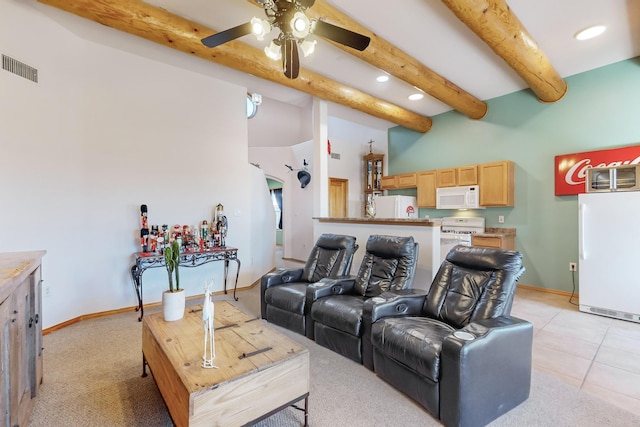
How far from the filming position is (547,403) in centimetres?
197

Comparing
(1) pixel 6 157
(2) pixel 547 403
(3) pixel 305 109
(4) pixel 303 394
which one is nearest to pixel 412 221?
(2) pixel 547 403

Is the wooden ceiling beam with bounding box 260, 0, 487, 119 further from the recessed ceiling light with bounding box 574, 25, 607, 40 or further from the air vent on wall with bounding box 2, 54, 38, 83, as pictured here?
the air vent on wall with bounding box 2, 54, 38, 83

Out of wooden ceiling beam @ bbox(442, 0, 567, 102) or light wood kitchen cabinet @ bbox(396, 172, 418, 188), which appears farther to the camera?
light wood kitchen cabinet @ bbox(396, 172, 418, 188)

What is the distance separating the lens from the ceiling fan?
2.12m

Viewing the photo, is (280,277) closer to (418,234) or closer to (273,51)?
(418,234)

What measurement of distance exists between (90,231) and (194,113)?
6.76 ft

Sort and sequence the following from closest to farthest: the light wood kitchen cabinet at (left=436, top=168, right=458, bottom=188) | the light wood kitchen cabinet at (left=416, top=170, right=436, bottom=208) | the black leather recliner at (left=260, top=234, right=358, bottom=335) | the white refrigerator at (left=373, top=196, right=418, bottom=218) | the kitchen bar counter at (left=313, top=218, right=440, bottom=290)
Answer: the black leather recliner at (left=260, top=234, right=358, bottom=335)
the kitchen bar counter at (left=313, top=218, right=440, bottom=290)
the light wood kitchen cabinet at (left=436, top=168, right=458, bottom=188)
the light wood kitchen cabinet at (left=416, top=170, right=436, bottom=208)
the white refrigerator at (left=373, top=196, right=418, bottom=218)

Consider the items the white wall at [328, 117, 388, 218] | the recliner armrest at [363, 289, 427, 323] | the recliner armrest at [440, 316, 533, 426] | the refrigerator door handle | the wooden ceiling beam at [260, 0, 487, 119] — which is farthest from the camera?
the white wall at [328, 117, 388, 218]

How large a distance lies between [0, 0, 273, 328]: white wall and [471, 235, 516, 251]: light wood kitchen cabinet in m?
4.02

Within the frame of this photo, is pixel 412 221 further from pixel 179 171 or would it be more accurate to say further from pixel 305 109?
pixel 305 109

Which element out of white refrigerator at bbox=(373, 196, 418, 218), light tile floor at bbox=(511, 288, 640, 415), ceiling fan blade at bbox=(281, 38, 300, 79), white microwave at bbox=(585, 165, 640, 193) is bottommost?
light tile floor at bbox=(511, 288, 640, 415)

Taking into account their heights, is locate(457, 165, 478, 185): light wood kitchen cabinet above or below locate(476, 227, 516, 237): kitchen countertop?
above

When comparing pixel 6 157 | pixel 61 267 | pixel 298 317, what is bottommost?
pixel 298 317

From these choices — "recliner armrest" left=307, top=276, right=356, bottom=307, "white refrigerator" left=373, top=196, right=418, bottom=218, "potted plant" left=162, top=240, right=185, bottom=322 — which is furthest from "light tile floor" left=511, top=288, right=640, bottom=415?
"potted plant" left=162, top=240, right=185, bottom=322
